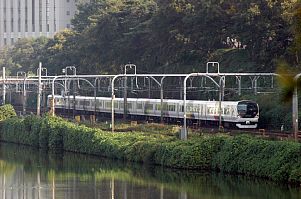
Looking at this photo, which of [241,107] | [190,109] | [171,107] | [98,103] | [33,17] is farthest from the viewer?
[33,17]

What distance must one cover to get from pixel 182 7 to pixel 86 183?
3211 centimetres

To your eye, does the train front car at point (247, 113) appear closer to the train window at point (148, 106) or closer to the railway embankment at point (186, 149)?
the railway embankment at point (186, 149)

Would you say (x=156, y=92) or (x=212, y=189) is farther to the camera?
(x=156, y=92)

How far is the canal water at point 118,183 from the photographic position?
3488 centimetres

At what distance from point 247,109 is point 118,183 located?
48.1 ft

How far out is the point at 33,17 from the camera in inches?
5221

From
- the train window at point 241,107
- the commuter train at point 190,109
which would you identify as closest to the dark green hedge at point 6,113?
the commuter train at point 190,109

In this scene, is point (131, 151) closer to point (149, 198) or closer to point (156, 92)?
point (149, 198)

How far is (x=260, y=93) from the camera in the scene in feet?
185

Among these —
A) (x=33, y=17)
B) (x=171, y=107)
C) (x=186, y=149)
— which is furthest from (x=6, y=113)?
(x=33, y=17)

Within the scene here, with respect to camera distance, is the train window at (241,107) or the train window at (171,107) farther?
the train window at (171,107)

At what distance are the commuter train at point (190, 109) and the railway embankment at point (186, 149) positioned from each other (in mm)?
5138

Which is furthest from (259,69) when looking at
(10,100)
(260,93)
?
(10,100)

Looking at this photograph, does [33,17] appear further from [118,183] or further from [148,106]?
[118,183]
